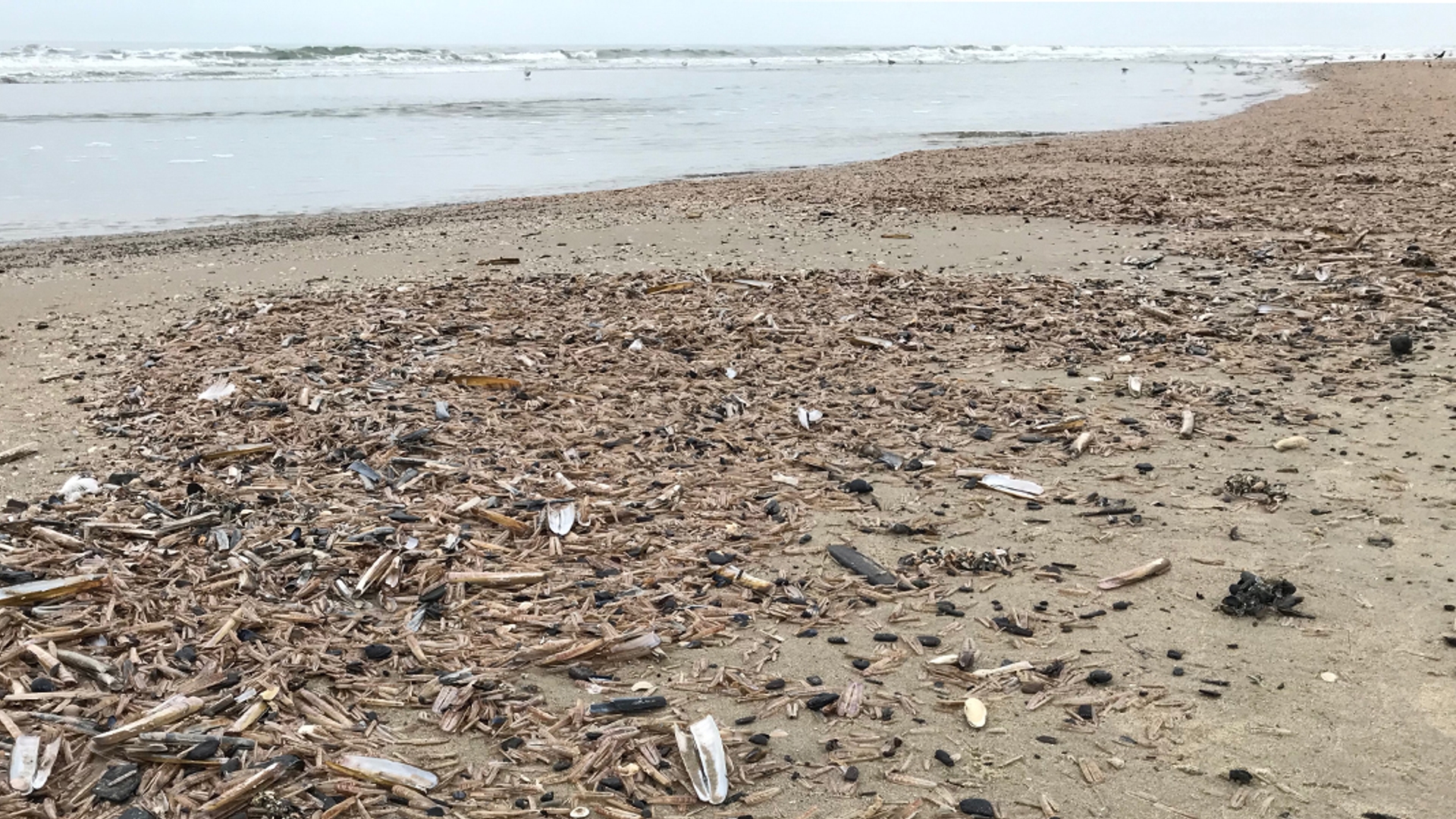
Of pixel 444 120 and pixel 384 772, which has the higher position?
pixel 444 120

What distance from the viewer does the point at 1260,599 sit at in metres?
3.24

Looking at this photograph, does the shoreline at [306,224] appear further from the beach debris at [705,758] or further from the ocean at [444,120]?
the beach debris at [705,758]

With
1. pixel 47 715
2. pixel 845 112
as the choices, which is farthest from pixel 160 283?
pixel 845 112

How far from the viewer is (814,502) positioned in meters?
4.16

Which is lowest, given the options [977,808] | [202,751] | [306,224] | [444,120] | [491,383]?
[977,808]

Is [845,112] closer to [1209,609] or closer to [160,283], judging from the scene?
[160,283]

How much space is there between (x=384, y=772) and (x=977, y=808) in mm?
1467

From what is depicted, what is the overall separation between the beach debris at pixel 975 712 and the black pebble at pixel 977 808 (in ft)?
1.02

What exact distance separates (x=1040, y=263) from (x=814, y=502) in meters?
4.87

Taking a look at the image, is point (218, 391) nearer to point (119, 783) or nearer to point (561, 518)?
point (561, 518)

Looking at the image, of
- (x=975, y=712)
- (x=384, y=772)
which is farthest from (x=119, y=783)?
(x=975, y=712)

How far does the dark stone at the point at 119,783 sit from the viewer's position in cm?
245

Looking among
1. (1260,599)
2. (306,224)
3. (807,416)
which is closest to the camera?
(1260,599)

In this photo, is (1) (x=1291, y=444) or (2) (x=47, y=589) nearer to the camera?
(2) (x=47, y=589)
